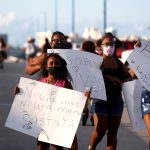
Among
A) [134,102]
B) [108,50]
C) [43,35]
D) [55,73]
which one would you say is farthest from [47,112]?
[43,35]

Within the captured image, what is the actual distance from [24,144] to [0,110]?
5288 mm

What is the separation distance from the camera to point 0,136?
40.4 feet

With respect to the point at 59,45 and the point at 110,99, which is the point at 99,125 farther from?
the point at 59,45

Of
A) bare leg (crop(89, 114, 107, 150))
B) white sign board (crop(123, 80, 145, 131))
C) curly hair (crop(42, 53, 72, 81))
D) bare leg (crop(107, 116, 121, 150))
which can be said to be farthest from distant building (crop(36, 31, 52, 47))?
curly hair (crop(42, 53, 72, 81))

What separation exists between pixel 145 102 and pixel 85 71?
0.79 meters

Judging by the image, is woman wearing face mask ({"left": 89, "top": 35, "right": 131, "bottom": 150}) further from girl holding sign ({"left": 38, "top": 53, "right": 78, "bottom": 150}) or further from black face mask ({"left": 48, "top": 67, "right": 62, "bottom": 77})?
black face mask ({"left": 48, "top": 67, "right": 62, "bottom": 77})

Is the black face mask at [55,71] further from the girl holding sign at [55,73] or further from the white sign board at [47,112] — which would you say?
the white sign board at [47,112]

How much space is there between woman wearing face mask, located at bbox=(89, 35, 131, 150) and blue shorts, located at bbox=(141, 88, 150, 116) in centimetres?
34

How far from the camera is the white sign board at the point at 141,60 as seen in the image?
9.18 metres

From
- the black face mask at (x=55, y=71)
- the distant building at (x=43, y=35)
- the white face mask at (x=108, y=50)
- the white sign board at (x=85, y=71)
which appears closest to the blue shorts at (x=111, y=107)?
the white sign board at (x=85, y=71)

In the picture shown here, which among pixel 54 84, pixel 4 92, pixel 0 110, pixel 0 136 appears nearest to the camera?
Result: pixel 54 84

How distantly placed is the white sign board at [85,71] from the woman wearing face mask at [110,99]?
4.9 inches

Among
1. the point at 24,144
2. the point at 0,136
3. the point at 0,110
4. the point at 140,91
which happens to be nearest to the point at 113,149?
the point at 140,91

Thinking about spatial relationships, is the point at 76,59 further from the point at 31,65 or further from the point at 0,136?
the point at 0,136
